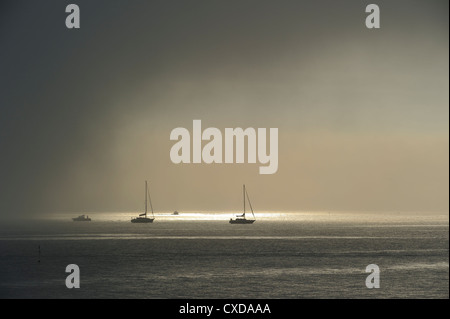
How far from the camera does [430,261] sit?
9281cm

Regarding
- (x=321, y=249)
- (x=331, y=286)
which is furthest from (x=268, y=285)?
(x=321, y=249)

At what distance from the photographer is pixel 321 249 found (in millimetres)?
112438
